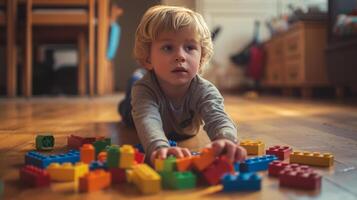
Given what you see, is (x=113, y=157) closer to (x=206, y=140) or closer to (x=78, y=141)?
(x=78, y=141)

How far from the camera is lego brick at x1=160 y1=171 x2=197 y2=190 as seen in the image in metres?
0.69

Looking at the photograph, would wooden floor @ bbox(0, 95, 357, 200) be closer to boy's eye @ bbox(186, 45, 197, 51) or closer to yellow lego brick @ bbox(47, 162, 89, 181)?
yellow lego brick @ bbox(47, 162, 89, 181)

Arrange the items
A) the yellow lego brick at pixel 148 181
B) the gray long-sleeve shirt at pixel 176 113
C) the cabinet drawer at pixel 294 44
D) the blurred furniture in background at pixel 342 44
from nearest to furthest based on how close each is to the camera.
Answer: the yellow lego brick at pixel 148 181 < the gray long-sleeve shirt at pixel 176 113 < the blurred furniture in background at pixel 342 44 < the cabinet drawer at pixel 294 44

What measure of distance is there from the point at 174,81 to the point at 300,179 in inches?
16.5

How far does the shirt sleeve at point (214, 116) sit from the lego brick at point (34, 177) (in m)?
0.34

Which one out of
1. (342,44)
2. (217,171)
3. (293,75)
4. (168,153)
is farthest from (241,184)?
(293,75)

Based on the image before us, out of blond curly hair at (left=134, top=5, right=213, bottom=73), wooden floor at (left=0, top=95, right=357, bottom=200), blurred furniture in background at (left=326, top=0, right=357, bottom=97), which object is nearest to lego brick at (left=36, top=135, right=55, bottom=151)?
wooden floor at (left=0, top=95, right=357, bottom=200)

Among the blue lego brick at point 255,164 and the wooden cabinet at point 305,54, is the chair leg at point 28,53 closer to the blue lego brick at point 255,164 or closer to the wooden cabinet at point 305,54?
the wooden cabinet at point 305,54

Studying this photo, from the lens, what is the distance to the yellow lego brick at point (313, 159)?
0.85 meters

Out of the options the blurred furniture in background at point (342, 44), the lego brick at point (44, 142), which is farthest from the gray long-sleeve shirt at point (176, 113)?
the blurred furniture in background at point (342, 44)

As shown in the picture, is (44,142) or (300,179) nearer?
(300,179)

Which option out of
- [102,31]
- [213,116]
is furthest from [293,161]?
[102,31]

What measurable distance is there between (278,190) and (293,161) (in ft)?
0.71

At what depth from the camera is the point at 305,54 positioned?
10.6 ft
